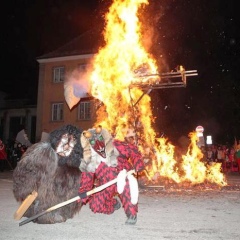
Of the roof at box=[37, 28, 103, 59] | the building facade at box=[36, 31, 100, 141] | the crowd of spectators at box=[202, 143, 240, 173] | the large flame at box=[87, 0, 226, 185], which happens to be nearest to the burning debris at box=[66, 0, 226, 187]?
the large flame at box=[87, 0, 226, 185]

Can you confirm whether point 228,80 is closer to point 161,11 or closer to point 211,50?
point 211,50

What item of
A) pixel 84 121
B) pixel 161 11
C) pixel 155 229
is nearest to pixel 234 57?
pixel 84 121

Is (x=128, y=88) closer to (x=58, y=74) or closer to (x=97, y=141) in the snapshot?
(x=97, y=141)

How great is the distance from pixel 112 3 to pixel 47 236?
32.8ft

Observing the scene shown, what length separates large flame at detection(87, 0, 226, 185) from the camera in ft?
36.7

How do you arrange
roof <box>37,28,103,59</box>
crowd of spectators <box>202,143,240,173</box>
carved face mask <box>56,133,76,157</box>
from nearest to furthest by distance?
carved face mask <box>56,133,76,157</box> → crowd of spectators <box>202,143,240,173</box> → roof <box>37,28,103,59</box>

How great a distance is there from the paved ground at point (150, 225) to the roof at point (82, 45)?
19931mm

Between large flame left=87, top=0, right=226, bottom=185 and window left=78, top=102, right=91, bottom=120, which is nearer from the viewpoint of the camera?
large flame left=87, top=0, right=226, bottom=185

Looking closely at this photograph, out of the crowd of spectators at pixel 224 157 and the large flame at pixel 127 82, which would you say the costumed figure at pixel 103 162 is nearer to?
the large flame at pixel 127 82

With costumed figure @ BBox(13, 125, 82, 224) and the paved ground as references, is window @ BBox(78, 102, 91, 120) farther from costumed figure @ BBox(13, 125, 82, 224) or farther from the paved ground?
costumed figure @ BBox(13, 125, 82, 224)

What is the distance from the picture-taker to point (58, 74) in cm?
2714

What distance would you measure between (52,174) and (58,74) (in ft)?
75.9

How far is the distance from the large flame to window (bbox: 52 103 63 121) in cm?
1498

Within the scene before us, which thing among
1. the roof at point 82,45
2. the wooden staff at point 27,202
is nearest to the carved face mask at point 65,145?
the wooden staff at point 27,202
